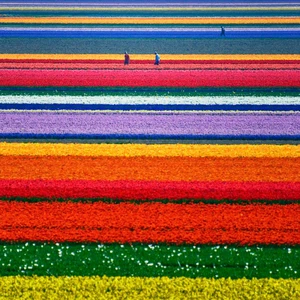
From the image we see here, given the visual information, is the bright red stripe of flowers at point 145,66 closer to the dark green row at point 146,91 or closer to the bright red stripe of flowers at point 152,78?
the bright red stripe of flowers at point 152,78

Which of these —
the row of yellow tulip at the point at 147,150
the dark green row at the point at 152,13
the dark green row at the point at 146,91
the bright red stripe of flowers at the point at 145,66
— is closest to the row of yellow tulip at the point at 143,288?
the row of yellow tulip at the point at 147,150

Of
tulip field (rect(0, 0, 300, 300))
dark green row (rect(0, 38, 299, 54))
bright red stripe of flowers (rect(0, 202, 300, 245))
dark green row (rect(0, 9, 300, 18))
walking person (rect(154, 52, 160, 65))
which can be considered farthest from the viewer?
dark green row (rect(0, 9, 300, 18))

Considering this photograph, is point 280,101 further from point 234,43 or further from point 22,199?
point 234,43

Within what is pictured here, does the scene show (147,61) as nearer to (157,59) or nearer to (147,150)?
→ (157,59)

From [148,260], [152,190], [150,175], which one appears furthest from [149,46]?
[148,260]

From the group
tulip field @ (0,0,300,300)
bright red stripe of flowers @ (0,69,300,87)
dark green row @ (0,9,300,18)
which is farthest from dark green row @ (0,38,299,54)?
dark green row @ (0,9,300,18)

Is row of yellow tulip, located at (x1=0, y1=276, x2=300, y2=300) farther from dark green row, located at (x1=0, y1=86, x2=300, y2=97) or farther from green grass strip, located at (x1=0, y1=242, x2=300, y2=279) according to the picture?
dark green row, located at (x1=0, y1=86, x2=300, y2=97)
